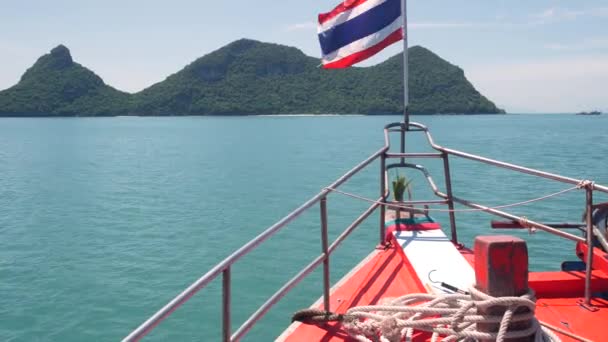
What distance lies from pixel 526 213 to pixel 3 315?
14418 millimetres

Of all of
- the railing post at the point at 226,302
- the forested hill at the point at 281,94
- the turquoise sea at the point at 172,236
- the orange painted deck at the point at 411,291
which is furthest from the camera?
the forested hill at the point at 281,94

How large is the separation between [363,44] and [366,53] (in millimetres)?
134

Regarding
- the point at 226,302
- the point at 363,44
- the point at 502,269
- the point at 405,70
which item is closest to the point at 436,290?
the point at 502,269

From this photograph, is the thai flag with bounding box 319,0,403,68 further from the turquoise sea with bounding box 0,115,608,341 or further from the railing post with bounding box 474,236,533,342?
the railing post with bounding box 474,236,533,342

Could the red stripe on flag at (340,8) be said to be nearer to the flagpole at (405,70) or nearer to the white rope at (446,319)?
the flagpole at (405,70)

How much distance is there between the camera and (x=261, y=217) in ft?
56.3

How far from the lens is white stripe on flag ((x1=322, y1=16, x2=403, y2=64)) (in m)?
6.42

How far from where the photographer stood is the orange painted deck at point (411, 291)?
354 cm

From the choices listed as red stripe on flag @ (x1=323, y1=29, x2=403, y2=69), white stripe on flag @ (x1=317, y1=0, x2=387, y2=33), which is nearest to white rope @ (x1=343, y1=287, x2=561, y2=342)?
red stripe on flag @ (x1=323, y1=29, x2=403, y2=69)

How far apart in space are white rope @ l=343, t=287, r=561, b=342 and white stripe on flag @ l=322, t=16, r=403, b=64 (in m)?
4.01

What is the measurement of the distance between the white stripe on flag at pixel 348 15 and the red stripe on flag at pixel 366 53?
0.44m

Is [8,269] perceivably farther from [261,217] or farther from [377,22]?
[377,22]

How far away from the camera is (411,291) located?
14.1ft

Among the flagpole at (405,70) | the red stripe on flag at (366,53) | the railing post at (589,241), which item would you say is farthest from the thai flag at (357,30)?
the railing post at (589,241)
